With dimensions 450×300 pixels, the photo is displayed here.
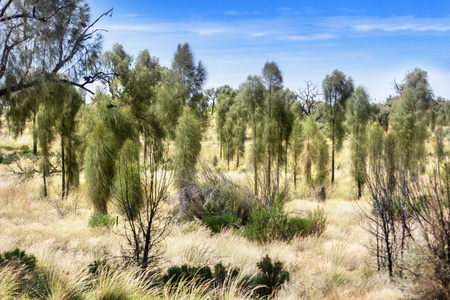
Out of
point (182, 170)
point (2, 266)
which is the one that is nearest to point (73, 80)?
point (2, 266)

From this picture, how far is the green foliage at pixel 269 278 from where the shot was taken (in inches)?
188

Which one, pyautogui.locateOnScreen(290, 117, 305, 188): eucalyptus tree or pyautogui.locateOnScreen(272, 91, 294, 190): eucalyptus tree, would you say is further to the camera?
pyautogui.locateOnScreen(290, 117, 305, 188): eucalyptus tree

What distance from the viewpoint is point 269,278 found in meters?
4.86

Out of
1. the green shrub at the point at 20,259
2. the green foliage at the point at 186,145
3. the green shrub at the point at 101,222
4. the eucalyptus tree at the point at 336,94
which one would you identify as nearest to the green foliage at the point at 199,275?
the green shrub at the point at 20,259

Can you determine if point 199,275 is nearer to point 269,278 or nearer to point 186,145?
point 269,278

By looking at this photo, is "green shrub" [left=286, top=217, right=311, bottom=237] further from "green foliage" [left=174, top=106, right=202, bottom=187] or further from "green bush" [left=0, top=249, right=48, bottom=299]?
"green foliage" [left=174, top=106, right=202, bottom=187]

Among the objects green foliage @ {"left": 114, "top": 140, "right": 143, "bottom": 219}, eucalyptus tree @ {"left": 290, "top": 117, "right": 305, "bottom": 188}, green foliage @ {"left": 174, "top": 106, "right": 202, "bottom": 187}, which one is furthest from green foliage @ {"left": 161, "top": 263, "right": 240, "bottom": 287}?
eucalyptus tree @ {"left": 290, "top": 117, "right": 305, "bottom": 188}

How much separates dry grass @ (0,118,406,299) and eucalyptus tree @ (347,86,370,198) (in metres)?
11.1

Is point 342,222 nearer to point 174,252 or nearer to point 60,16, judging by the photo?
point 174,252

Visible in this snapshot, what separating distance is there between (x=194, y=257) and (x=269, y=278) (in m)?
1.57

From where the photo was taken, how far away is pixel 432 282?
4.11m

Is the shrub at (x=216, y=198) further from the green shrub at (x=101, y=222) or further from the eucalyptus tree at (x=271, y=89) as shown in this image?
the eucalyptus tree at (x=271, y=89)

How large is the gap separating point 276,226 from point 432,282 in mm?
3937

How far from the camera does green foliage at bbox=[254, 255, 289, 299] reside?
477 cm
